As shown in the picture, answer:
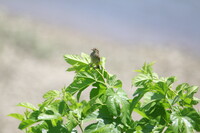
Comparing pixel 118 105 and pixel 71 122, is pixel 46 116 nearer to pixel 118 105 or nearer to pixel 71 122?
pixel 71 122

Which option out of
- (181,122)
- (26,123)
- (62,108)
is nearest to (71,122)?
(62,108)

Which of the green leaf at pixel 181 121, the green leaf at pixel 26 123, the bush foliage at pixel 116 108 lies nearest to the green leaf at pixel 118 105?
the bush foliage at pixel 116 108

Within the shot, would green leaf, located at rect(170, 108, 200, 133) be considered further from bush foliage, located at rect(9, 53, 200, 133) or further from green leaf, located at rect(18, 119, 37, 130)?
green leaf, located at rect(18, 119, 37, 130)

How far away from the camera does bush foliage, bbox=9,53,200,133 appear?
1045 millimetres

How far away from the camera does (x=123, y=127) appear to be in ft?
3.53

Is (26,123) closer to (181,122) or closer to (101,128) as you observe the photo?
(101,128)

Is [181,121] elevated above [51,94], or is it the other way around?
[51,94]

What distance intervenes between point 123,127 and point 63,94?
0.22 meters

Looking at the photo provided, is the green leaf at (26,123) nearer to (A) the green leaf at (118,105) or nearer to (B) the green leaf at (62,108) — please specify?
(B) the green leaf at (62,108)

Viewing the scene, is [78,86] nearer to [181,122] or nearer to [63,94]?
[63,94]

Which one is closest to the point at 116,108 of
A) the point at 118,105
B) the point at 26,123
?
the point at 118,105

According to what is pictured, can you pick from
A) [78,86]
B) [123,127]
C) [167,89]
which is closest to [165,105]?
[167,89]

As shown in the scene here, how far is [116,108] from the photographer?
3.47 ft

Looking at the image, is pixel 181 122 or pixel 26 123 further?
pixel 26 123
